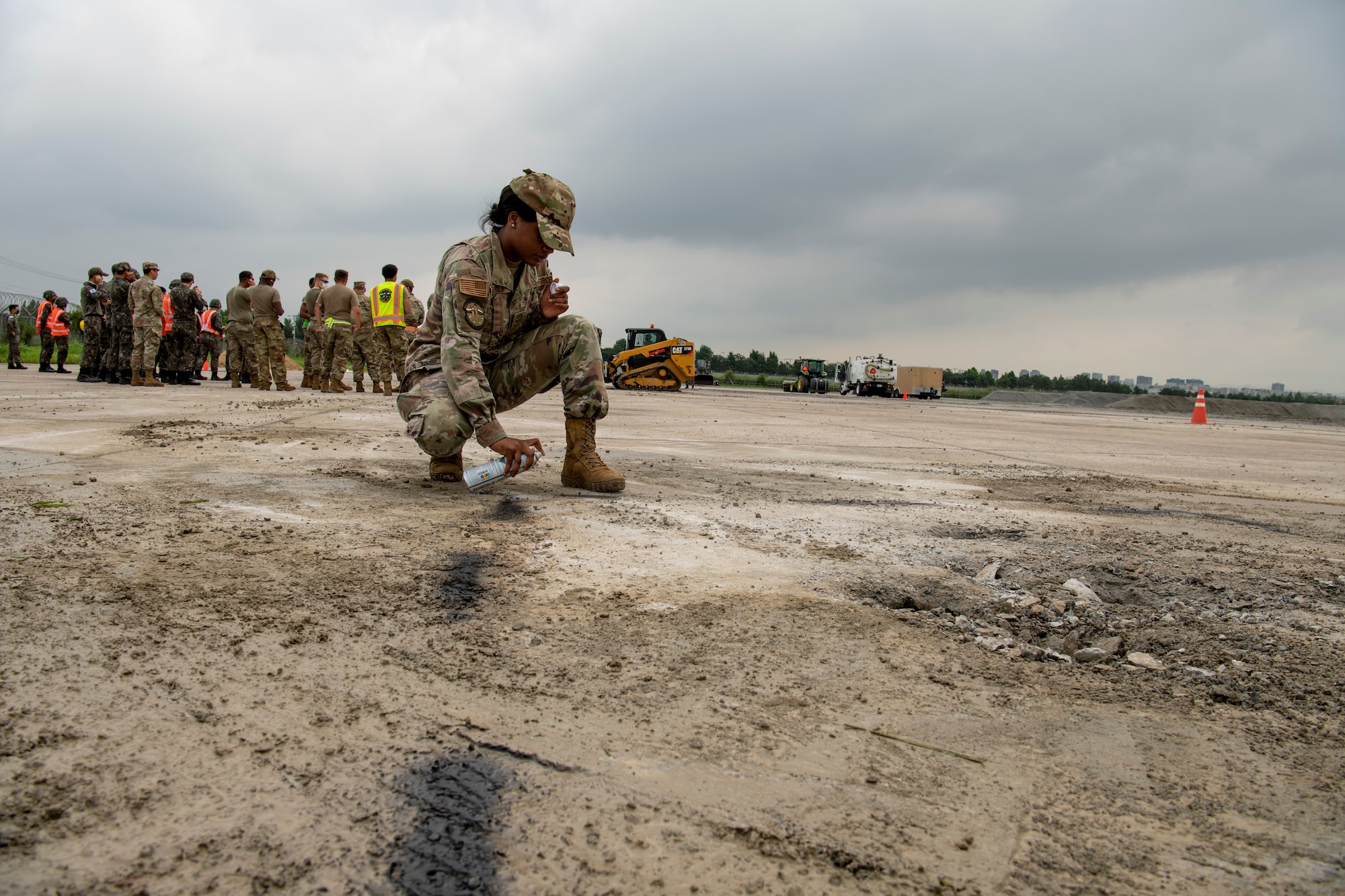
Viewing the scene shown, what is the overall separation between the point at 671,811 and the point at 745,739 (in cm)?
23

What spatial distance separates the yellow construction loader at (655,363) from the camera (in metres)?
24.4

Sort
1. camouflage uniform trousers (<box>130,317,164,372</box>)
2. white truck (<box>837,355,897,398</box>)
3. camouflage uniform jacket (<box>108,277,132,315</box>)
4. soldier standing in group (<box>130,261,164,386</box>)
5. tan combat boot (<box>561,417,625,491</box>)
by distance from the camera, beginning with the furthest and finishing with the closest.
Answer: white truck (<box>837,355,897,398</box>) < camouflage uniform jacket (<box>108,277,132,315</box>) < camouflage uniform trousers (<box>130,317,164,372</box>) < soldier standing in group (<box>130,261,164,386</box>) < tan combat boot (<box>561,417,625,491</box>)

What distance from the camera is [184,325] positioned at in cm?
1245

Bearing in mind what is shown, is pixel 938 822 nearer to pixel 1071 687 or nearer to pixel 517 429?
pixel 1071 687

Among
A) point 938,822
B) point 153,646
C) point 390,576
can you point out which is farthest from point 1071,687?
point 153,646

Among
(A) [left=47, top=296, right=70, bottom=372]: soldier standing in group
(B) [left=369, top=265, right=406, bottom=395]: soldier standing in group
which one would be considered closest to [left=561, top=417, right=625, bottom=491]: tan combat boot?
(B) [left=369, top=265, right=406, bottom=395]: soldier standing in group

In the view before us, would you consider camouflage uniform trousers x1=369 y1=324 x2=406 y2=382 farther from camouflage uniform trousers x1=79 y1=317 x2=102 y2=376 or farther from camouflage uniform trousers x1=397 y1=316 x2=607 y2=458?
camouflage uniform trousers x1=397 y1=316 x2=607 y2=458

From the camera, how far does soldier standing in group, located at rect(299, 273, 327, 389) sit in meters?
12.2

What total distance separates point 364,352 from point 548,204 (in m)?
9.69

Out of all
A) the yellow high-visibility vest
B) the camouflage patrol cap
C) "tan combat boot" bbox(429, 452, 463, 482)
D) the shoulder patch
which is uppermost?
the yellow high-visibility vest

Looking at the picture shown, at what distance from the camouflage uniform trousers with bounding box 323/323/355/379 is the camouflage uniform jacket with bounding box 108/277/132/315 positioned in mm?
2929

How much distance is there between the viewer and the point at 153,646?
1425mm

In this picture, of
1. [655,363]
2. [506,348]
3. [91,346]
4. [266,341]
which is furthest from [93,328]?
[655,363]

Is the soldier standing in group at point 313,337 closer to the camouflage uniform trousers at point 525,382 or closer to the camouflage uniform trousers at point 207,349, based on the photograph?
the camouflage uniform trousers at point 207,349
